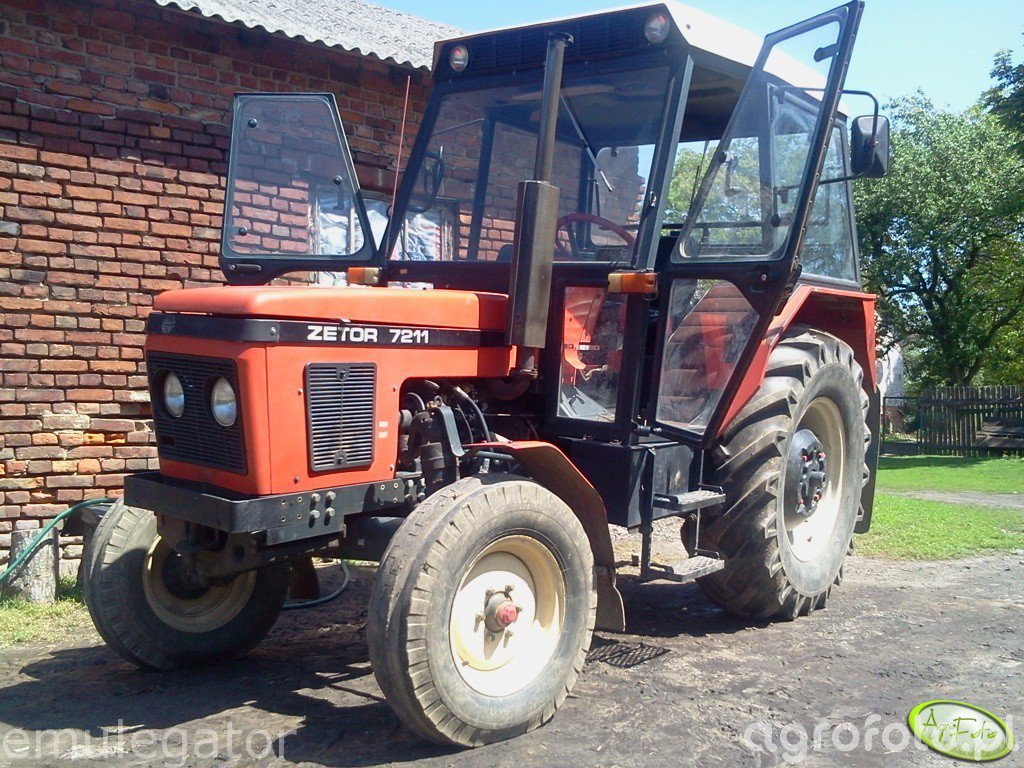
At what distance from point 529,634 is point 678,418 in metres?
1.32

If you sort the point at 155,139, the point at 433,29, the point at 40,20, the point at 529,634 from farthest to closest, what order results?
the point at 433,29 → the point at 155,139 → the point at 40,20 → the point at 529,634

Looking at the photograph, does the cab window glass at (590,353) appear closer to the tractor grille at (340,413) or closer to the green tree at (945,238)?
the tractor grille at (340,413)

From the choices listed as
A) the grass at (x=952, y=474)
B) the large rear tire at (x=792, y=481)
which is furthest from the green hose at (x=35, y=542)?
the grass at (x=952, y=474)

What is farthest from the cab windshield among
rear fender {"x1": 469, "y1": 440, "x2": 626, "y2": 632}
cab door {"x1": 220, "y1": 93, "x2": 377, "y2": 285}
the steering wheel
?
rear fender {"x1": 469, "y1": 440, "x2": 626, "y2": 632}

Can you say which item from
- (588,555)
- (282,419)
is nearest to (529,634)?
(588,555)

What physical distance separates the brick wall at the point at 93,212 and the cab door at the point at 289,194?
1.82 metres

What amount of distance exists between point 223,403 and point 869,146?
2.88 m

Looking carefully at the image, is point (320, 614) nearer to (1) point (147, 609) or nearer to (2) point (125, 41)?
(1) point (147, 609)

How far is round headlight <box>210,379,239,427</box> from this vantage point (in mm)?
3617

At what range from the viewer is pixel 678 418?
4.68m

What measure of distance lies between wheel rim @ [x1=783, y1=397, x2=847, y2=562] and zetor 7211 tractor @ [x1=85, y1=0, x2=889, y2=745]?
3 cm

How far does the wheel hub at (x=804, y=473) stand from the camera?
17.2 feet

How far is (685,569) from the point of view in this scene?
14.6ft

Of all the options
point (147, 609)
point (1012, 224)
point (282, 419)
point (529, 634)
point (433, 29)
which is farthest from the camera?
point (1012, 224)
